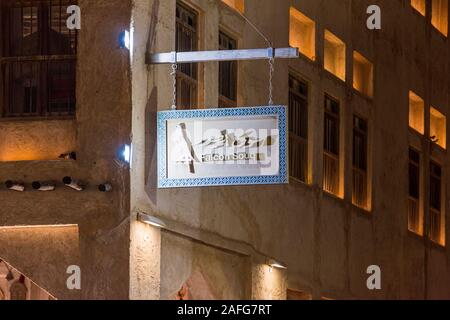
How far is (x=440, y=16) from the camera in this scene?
133 ft

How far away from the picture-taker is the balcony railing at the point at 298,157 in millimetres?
29969

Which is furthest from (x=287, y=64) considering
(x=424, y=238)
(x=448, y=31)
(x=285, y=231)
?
(x=448, y=31)

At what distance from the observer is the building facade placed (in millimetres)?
23516

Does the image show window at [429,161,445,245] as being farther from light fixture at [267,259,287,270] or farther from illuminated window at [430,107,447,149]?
light fixture at [267,259,287,270]

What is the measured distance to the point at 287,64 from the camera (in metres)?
29.8

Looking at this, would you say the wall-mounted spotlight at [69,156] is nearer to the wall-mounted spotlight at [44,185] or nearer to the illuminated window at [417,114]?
the wall-mounted spotlight at [44,185]

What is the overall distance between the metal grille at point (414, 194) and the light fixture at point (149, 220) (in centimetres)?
1379

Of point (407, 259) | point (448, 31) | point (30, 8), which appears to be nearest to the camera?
point (30, 8)

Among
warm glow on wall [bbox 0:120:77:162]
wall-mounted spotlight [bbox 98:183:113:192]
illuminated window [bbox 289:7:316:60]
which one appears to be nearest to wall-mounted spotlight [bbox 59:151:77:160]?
warm glow on wall [bbox 0:120:77:162]

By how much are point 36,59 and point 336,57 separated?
33.3 ft

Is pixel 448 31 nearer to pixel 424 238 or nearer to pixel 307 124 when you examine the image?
pixel 424 238

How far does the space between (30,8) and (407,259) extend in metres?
14.1

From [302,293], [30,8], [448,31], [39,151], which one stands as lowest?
[302,293]

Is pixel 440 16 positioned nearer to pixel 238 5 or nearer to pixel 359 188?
pixel 359 188
